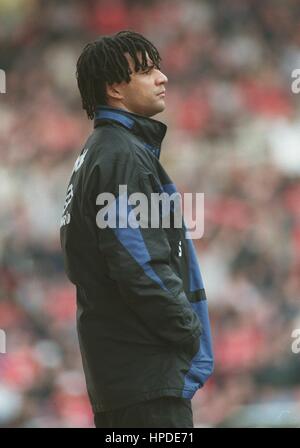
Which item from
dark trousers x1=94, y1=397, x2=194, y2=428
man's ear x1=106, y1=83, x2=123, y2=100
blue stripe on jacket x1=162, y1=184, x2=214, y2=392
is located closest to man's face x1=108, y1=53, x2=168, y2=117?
man's ear x1=106, y1=83, x2=123, y2=100

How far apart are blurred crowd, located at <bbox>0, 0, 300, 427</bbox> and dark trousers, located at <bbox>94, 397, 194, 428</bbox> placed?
6.83ft

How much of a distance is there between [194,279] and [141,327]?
16 cm

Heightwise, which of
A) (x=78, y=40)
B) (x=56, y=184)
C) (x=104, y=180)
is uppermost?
(x=78, y=40)

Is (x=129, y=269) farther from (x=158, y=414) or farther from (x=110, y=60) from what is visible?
(x=110, y=60)

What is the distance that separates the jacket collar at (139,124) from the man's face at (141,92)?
2cm

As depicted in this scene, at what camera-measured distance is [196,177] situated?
185 inches

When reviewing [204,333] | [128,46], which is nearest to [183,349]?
[204,333]

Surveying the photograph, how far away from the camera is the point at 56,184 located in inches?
184

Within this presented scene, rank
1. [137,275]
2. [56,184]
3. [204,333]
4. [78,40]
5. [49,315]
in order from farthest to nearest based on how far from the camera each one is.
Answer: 1. [78,40]
2. [56,184]
3. [49,315]
4. [204,333]
5. [137,275]

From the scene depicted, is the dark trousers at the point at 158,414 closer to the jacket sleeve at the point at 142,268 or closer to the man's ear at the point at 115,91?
the jacket sleeve at the point at 142,268

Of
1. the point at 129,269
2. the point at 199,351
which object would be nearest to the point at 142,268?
the point at 129,269

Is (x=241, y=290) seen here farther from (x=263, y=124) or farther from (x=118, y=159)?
(x=118, y=159)

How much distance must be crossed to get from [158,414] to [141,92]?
0.58m

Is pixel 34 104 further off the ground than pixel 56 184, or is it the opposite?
pixel 34 104
